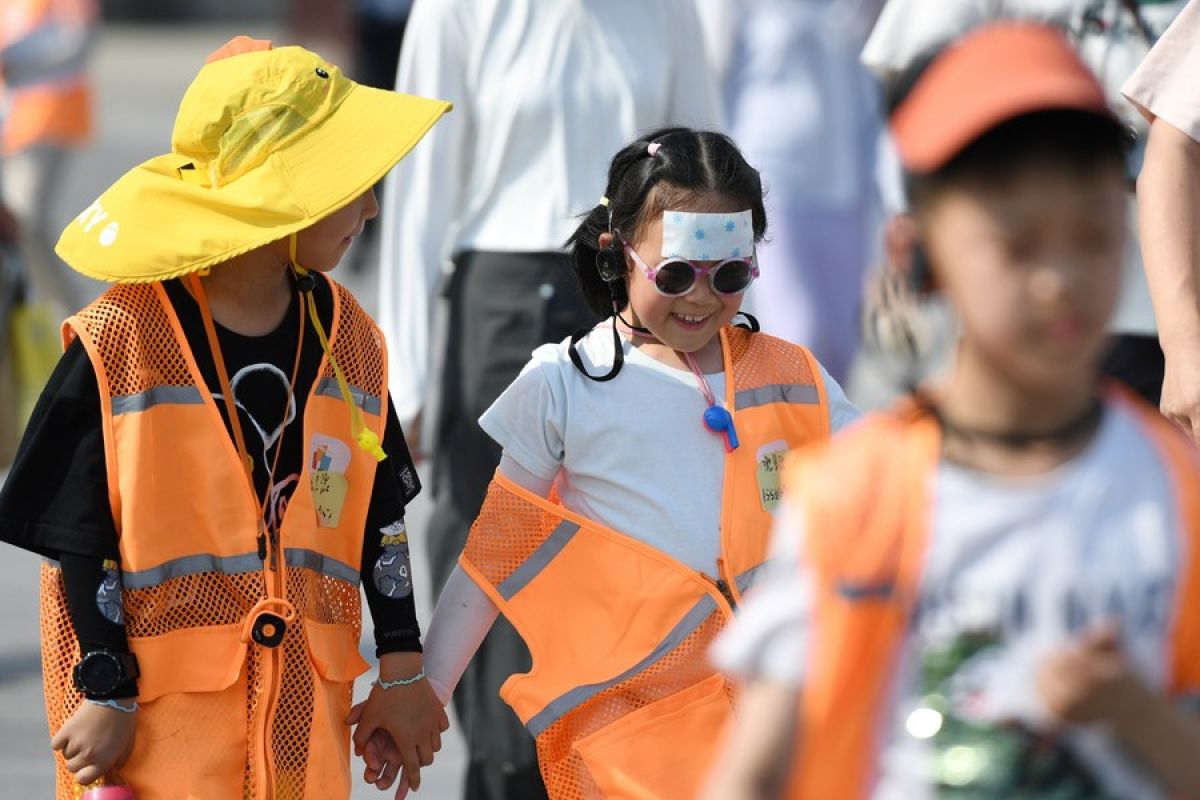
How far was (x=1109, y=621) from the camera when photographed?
85.8 inches

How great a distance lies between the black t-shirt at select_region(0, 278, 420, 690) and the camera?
3365 mm

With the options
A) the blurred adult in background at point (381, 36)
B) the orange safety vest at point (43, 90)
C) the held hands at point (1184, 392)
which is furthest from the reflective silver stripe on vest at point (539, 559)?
the blurred adult in background at point (381, 36)

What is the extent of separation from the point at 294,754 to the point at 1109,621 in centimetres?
169

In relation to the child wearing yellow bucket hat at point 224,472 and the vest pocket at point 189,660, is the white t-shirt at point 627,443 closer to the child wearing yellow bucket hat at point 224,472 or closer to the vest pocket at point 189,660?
A: the child wearing yellow bucket hat at point 224,472

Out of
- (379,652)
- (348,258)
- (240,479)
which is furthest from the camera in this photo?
(348,258)

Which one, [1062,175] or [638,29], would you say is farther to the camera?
[638,29]

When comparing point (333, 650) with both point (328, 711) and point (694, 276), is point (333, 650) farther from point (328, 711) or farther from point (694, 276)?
point (694, 276)

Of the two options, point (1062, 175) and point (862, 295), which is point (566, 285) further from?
point (1062, 175)

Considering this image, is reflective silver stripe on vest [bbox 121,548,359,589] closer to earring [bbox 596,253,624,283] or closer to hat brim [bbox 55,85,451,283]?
hat brim [bbox 55,85,451,283]

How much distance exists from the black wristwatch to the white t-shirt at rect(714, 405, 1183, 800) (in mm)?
1420

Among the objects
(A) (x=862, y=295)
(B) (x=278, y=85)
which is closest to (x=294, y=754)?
(B) (x=278, y=85)

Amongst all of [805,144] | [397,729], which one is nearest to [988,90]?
[397,729]

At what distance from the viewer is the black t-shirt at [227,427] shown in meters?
3.37

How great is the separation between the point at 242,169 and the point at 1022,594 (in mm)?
1795
